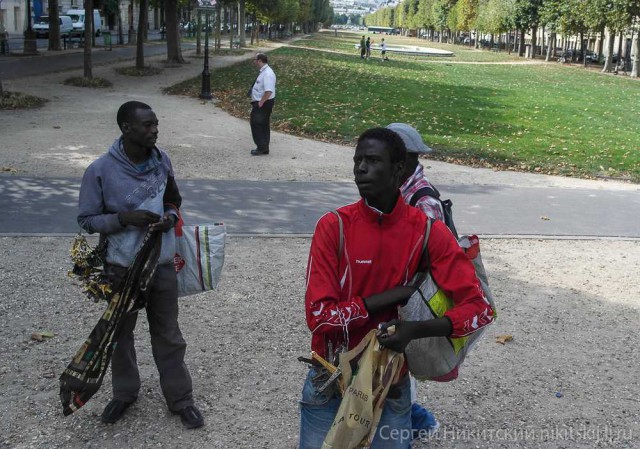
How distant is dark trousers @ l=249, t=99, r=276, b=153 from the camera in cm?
1297

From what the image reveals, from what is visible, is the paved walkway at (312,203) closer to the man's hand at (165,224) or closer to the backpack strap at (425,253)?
the man's hand at (165,224)

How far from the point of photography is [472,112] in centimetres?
2153

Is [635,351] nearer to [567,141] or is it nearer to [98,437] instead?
[98,437]

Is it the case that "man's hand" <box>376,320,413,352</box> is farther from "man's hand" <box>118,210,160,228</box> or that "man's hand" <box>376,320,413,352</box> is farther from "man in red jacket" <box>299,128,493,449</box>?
"man's hand" <box>118,210,160,228</box>

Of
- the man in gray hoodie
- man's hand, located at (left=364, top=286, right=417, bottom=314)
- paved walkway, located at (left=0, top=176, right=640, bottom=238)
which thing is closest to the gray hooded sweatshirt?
the man in gray hoodie

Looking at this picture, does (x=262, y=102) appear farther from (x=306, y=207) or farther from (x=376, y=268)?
(x=376, y=268)

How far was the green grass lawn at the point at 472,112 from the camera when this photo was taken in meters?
14.4

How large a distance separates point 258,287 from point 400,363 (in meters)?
4.06

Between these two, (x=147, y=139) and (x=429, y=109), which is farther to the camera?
(x=429, y=109)

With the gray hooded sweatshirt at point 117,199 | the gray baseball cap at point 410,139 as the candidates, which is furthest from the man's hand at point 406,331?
the gray hooded sweatshirt at point 117,199

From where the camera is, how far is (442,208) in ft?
11.6

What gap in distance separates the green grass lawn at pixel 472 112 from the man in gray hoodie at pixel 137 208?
10054mm

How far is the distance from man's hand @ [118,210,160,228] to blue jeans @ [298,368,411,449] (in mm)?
1392

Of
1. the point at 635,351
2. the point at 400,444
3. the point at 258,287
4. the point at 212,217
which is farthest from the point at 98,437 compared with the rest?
the point at 212,217
